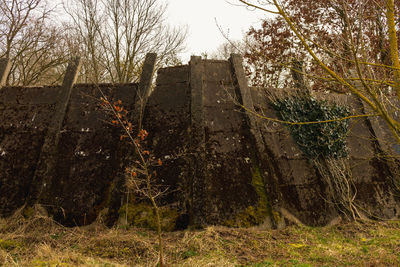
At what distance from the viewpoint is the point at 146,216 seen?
489 cm

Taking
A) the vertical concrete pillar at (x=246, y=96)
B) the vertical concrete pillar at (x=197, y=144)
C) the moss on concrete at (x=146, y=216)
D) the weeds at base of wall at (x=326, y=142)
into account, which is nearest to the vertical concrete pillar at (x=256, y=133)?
the vertical concrete pillar at (x=246, y=96)

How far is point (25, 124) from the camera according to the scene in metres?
6.13

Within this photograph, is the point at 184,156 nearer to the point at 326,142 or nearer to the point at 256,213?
the point at 256,213

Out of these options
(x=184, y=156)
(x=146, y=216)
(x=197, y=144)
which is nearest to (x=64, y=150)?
(x=146, y=216)

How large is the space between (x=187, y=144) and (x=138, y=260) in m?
2.73

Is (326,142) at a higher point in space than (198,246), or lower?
higher

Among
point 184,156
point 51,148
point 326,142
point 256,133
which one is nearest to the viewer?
point 184,156

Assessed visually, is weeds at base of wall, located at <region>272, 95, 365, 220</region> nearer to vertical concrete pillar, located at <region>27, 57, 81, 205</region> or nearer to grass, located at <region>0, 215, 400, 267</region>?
grass, located at <region>0, 215, 400, 267</region>

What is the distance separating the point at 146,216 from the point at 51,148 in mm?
3139

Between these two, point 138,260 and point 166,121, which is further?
point 166,121

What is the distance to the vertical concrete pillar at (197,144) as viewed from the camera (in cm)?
481

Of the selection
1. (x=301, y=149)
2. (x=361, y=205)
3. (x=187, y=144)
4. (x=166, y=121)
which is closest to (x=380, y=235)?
(x=361, y=205)

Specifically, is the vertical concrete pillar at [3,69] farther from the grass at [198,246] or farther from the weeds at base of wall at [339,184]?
the weeds at base of wall at [339,184]

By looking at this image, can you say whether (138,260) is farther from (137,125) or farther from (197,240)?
Result: (137,125)
